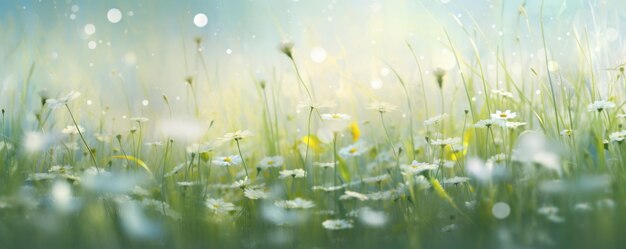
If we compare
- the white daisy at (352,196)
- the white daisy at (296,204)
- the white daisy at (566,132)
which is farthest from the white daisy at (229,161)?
the white daisy at (566,132)

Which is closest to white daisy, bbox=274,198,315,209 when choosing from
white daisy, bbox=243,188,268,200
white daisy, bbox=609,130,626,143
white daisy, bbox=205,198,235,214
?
white daisy, bbox=243,188,268,200

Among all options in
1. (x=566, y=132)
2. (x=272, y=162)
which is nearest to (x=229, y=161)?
(x=272, y=162)

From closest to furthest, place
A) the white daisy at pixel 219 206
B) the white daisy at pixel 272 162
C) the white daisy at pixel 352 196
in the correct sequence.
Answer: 1. the white daisy at pixel 352 196
2. the white daisy at pixel 219 206
3. the white daisy at pixel 272 162

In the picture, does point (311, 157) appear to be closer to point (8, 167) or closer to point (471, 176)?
point (471, 176)

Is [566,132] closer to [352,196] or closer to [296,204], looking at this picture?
[352,196]

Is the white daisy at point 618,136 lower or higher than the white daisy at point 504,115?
lower

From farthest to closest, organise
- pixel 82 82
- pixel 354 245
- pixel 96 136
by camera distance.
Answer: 1. pixel 82 82
2. pixel 96 136
3. pixel 354 245

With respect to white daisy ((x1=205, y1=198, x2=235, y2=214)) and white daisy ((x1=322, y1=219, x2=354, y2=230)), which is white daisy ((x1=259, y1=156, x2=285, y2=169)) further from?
white daisy ((x1=322, y1=219, x2=354, y2=230))

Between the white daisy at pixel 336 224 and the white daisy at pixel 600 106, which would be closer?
the white daisy at pixel 336 224

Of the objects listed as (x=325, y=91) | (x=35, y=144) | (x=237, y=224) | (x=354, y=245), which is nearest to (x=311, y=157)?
(x=325, y=91)

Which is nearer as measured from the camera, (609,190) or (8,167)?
(609,190)

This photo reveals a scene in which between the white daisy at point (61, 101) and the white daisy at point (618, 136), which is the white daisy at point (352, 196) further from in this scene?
the white daisy at point (61, 101)
